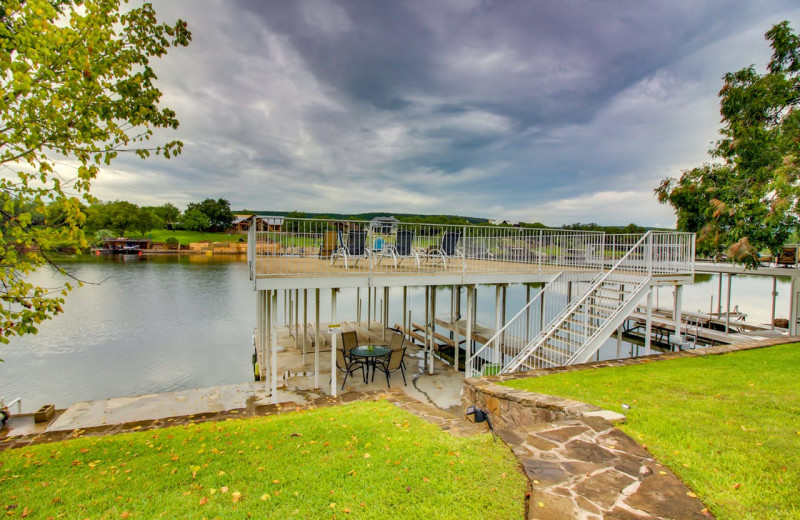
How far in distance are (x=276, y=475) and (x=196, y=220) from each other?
101 meters

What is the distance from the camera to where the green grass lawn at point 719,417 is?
96.5 inches

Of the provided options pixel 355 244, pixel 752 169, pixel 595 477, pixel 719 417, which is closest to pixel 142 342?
pixel 355 244

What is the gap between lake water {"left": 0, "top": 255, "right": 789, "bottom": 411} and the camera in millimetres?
10641

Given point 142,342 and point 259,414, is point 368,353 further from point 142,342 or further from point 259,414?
point 142,342

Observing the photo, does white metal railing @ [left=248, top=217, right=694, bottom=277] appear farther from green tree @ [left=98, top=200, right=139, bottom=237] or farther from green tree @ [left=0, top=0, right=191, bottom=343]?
green tree @ [left=98, top=200, right=139, bottom=237]

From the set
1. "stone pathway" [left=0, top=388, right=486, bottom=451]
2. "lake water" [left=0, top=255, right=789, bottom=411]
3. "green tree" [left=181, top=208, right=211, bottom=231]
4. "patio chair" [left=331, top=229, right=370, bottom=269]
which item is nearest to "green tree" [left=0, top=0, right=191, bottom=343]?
"lake water" [left=0, top=255, right=789, bottom=411]

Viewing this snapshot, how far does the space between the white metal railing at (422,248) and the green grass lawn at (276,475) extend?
313 cm

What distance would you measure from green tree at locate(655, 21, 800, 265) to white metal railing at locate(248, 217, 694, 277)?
176cm

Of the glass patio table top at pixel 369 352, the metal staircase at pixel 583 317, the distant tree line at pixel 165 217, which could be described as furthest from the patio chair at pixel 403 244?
the distant tree line at pixel 165 217

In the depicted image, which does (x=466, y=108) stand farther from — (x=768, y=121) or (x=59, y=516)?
(x=59, y=516)

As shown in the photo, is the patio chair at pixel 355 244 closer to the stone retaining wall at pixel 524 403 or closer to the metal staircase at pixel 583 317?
the metal staircase at pixel 583 317

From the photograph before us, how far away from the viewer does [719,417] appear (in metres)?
3.80

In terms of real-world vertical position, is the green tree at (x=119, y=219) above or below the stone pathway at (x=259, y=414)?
above

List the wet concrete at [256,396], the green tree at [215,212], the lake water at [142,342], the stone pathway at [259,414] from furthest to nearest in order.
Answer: the green tree at [215,212] → the lake water at [142,342] → the wet concrete at [256,396] → the stone pathway at [259,414]
